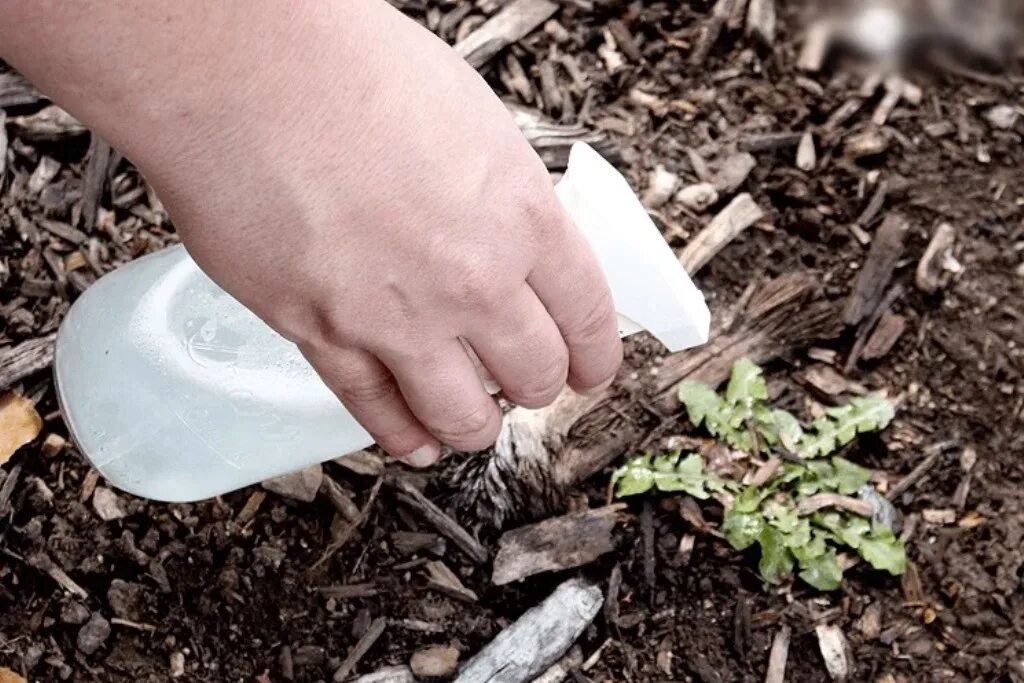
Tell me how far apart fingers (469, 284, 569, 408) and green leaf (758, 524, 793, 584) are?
768 mm

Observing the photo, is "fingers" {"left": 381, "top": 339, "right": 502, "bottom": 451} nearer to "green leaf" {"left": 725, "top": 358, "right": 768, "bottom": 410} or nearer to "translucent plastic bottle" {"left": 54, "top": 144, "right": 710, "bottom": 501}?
"translucent plastic bottle" {"left": 54, "top": 144, "right": 710, "bottom": 501}

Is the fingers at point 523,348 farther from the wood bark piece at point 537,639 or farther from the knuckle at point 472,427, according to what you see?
the wood bark piece at point 537,639

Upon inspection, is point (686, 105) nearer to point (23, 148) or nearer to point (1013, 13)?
point (1013, 13)

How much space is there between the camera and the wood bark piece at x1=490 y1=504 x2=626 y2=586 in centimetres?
192

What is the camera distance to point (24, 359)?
6.44 feet

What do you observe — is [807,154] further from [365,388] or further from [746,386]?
[365,388]

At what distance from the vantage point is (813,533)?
198 cm

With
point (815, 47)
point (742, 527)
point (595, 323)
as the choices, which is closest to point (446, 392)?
point (595, 323)

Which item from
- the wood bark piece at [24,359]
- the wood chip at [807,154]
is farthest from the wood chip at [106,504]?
the wood chip at [807,154]

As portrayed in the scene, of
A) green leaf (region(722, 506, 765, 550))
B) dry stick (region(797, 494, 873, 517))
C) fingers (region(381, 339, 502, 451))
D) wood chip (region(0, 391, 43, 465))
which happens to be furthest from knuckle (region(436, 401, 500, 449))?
wood chip (region(0, 391, 43, 465))

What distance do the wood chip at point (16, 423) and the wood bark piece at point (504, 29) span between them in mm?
1076

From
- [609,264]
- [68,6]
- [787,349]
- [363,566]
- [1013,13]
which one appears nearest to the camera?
[68,6]

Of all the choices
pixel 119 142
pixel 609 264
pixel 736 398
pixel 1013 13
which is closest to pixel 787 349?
pixel 736 398

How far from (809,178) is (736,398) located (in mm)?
574
